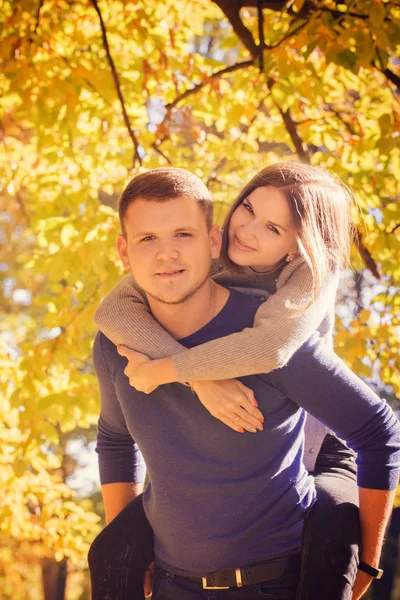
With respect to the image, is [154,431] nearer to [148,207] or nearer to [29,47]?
[148,207]

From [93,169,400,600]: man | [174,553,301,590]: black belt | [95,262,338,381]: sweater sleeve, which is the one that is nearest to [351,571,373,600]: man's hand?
[93,169,400,600]: man

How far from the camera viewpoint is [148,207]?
2.15 m

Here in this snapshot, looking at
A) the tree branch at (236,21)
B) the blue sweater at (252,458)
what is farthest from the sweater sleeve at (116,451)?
the tree branch at (236,21)

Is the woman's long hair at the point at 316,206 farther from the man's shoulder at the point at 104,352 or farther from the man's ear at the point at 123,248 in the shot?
the man's shoulder at the point at 104,352

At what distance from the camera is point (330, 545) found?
195 centimetres

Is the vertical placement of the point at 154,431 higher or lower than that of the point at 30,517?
higher

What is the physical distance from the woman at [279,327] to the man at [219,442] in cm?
8

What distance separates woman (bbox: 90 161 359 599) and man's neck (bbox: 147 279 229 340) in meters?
0.07

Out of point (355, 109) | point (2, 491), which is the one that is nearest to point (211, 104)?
point (355, 109)

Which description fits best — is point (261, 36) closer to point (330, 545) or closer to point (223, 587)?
point (330, 545)

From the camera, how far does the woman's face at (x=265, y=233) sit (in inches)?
93.4

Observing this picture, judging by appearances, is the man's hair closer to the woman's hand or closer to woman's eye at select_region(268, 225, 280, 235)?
woman's eye at select_region(268, 225, 280, 235)

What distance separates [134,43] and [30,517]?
3.84 m

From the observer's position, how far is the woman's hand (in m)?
1.92
